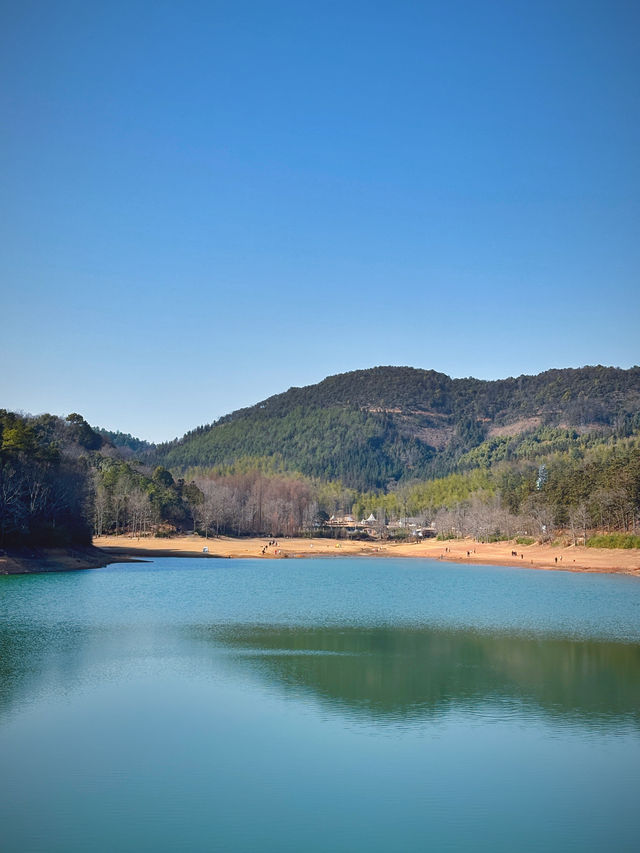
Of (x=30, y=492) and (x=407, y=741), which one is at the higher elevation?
(x=30, y=492)

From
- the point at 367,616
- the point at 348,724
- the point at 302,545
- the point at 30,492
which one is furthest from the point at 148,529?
the point at 348,724

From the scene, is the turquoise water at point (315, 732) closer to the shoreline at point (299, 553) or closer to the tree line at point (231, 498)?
the shoreline at point (299, 553)

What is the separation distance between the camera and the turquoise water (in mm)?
13820

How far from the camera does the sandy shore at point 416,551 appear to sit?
258ft

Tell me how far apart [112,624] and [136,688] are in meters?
13.2

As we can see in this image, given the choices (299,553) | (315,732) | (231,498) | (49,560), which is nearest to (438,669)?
(315,732)

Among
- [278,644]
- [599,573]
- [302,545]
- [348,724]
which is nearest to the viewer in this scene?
[348,724]

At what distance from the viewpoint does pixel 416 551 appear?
403 feet

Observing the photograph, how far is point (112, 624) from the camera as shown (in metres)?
36.0

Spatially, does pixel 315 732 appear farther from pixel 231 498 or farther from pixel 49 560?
pixel 231 498

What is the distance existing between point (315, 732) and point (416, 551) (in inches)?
4148

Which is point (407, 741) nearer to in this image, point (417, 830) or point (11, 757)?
point (417, 830)

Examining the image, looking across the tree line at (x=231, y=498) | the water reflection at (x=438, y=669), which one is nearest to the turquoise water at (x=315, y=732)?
the water reflection at (x=438, y=669)

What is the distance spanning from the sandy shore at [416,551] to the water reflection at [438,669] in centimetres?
4266
